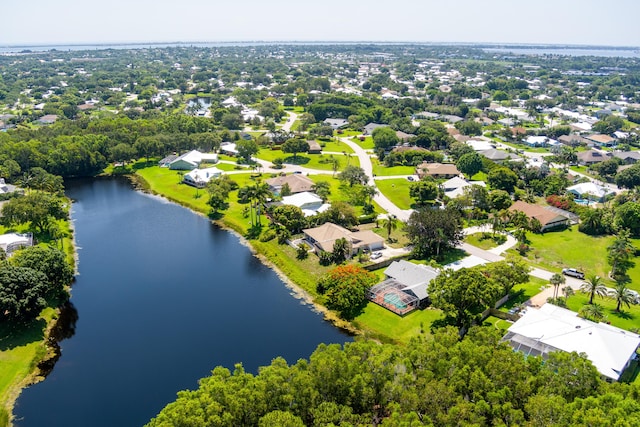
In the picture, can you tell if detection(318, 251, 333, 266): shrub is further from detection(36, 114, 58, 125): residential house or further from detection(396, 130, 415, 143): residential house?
detection(36, 114, 58, 125): residential house

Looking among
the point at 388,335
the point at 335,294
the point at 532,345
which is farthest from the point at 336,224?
the point at 532,345

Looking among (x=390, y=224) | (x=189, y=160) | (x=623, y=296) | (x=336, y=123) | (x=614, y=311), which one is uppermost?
(x=336, y=123)

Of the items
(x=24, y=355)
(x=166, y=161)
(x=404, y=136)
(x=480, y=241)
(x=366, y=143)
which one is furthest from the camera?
(x=366, y=143)

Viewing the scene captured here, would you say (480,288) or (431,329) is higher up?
(480,288)

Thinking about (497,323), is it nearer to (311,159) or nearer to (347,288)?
(347,288)

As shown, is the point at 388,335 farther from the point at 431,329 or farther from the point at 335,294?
the point at 335,294

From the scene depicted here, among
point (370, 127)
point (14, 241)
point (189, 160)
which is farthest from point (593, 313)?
point (370, 127)
